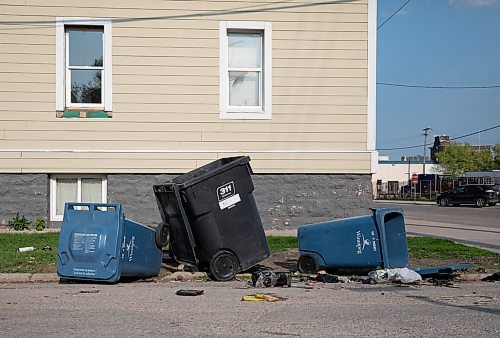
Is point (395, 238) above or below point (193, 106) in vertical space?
below

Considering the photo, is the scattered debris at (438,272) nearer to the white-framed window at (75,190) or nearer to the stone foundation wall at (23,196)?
the white-framed window at (75,190)

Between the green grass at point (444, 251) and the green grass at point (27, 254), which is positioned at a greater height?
the green grass at point (27, 254)

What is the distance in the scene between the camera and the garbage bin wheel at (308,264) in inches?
422

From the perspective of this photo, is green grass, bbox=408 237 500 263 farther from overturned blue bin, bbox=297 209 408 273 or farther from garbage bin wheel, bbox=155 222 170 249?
garbage bin wheel, bbox=155 222 170 249

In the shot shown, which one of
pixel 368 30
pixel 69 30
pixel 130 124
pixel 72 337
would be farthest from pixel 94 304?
pixel 368 30

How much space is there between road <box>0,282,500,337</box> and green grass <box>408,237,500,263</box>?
2760mm

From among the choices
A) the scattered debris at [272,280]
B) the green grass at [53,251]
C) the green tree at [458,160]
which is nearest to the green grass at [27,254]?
the green grass at [53,251]

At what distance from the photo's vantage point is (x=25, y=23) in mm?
15094

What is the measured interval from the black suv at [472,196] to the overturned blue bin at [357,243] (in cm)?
3889

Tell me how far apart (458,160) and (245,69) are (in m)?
69.1

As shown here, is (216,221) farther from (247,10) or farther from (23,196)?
(247,10)

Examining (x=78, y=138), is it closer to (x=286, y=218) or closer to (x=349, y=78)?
(x=286, y=218)

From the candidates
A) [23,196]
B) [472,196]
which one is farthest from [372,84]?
[472,196]

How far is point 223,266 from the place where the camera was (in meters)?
10.2
